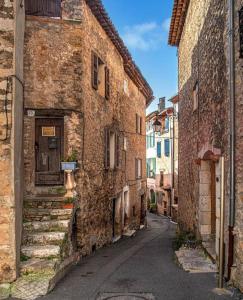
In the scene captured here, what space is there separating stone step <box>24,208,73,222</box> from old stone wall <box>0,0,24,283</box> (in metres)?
2.06

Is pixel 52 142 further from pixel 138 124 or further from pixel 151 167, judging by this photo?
pixel 151 167

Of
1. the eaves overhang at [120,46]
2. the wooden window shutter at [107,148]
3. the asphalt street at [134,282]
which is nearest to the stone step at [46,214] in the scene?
the asphalt street at [134,282]

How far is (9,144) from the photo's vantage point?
697 cm

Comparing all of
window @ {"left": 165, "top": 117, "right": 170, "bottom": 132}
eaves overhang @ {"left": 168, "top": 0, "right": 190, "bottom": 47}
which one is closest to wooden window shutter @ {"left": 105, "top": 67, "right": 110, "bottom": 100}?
eaves overhang @ {"left": 168, "top": 0, "right": 190, "bottom": 47}

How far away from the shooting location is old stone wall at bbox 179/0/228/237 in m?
8.06

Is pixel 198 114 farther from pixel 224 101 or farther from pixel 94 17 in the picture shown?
pixel 94 17

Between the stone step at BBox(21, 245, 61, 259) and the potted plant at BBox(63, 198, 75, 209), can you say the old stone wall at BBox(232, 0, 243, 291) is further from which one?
the potted plant at BBox(63, 198, 75, 209)

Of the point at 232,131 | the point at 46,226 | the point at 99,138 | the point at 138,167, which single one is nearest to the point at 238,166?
the point at 232,131

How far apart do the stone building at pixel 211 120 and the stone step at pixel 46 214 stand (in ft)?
11.6

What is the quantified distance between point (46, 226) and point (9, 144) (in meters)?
2.70

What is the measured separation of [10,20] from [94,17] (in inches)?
211

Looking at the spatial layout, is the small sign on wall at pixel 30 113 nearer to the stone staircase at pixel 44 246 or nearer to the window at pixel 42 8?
the stone staircase at pixel 44 246

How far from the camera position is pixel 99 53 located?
12.6 meters

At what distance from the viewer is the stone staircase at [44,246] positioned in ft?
21.6
